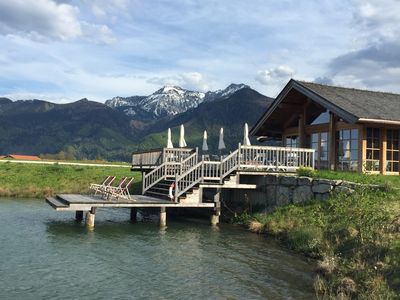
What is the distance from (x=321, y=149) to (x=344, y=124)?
111 inches

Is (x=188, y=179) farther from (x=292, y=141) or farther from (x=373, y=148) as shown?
(x=292, y=141)

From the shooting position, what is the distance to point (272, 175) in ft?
80.1

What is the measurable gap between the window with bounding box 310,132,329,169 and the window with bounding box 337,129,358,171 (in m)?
1.15

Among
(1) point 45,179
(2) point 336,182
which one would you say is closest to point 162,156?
(2) point 336,182

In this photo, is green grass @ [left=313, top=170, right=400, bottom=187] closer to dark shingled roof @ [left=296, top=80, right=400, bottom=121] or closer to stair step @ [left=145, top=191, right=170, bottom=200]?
dark shingled roof @ [left=296, top=80, right=400, bottom=121]

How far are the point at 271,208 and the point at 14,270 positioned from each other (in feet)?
45.7

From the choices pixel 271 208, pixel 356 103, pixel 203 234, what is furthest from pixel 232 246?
pixel 356 103

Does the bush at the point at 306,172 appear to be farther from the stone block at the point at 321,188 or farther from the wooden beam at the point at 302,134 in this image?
the wooden beam at the point at 302,134

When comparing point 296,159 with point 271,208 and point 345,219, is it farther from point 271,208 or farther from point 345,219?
point 345,219

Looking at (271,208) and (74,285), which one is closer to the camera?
(74,285)

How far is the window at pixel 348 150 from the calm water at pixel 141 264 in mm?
8360

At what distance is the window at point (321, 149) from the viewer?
28.5 m

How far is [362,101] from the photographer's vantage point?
88.1ft

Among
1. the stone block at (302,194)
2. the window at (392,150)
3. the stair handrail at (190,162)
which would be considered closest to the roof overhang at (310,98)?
the window at (392,150)
